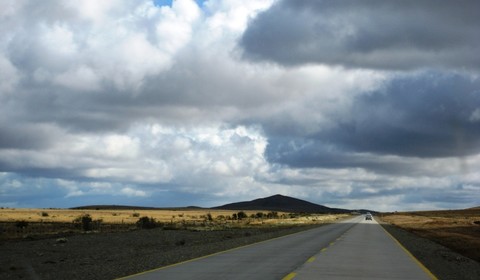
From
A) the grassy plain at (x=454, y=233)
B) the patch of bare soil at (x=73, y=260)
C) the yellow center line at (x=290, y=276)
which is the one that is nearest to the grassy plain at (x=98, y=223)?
the patch of bare soil at (x=73, y=260)

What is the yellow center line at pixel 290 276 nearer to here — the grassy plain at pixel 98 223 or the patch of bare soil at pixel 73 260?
the patch of bare soil at pixel 73 260

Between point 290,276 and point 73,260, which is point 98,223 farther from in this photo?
point 290,276

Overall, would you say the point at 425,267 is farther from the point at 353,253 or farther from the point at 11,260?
the point at 11,260

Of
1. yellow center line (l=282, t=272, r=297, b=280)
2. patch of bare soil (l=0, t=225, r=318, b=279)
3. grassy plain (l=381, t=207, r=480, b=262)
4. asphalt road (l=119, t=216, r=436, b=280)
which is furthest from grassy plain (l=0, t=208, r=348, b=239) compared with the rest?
yellow center line (l=282, t=272, r=297, b=280)

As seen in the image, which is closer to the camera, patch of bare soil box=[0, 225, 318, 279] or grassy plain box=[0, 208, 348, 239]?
patch of bare soil box=[0, 225, 318, 279]

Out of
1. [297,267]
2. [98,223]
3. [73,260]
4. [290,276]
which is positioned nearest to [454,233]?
[73,260]

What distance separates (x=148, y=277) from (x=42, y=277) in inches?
179

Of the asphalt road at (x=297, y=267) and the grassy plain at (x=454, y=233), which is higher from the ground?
the grassy plain at (x=454, y=233)

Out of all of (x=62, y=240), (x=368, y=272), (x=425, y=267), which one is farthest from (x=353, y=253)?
(x=62, y=240)

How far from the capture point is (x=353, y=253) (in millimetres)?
24312

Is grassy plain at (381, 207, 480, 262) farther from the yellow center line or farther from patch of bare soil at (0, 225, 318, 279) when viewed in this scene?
patch of bare soil at (0, 225, 318, 279)

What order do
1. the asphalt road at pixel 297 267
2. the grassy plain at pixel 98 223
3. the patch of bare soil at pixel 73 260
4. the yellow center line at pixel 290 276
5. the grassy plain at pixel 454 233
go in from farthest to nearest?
the grassy plain at pixel 98 223 → the grassy plain at pixel 454 233 → the patch of bare soil at pixel 73 260 → the asphalt road at pixel 297 267 → the yellow center line at pixel 290 276

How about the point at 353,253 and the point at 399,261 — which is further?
the point at 353,253

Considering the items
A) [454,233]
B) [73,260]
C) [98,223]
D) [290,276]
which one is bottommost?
[73,260]
